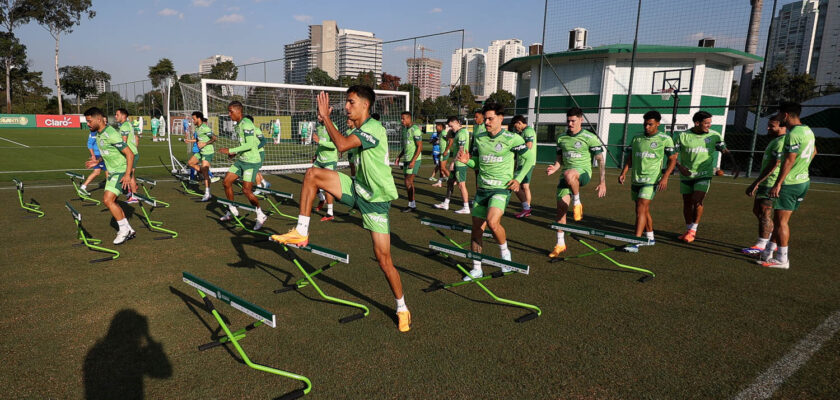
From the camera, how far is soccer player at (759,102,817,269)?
5.91 m

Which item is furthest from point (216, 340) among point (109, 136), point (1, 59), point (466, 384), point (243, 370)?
point (1, 59)

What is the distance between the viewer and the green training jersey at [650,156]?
7.04 metres

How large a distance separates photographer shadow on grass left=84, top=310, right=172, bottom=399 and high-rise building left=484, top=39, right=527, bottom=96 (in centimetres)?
9723

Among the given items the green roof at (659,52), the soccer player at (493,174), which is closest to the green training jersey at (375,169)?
the soccer player at (493,174)

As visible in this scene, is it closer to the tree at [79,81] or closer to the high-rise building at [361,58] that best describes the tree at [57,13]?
the tree at [79,81]

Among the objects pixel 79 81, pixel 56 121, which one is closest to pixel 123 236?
pixel 56 121

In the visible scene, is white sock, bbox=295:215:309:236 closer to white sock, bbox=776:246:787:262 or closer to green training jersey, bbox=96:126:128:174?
green training jersey, bbox=96:126:128:174

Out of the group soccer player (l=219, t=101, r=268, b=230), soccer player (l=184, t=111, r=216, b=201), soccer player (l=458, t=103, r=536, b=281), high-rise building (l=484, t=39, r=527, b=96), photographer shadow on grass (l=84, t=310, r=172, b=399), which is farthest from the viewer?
high-rise building (l=484, t=39, r=527, b=96)

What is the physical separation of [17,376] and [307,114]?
67.3 ft

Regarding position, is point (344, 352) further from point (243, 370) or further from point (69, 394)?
point (69, 394)

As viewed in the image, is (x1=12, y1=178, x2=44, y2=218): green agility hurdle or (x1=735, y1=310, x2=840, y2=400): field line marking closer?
(x1=735, y1=310, x2=840, y2=400): field line marking

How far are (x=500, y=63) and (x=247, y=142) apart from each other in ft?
333

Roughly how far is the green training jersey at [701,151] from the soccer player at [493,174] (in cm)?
359

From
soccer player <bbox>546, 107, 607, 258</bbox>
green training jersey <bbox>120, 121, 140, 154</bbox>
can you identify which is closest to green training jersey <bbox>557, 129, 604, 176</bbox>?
soccer player <bbox>546, 107, 607, 258</bbox>
